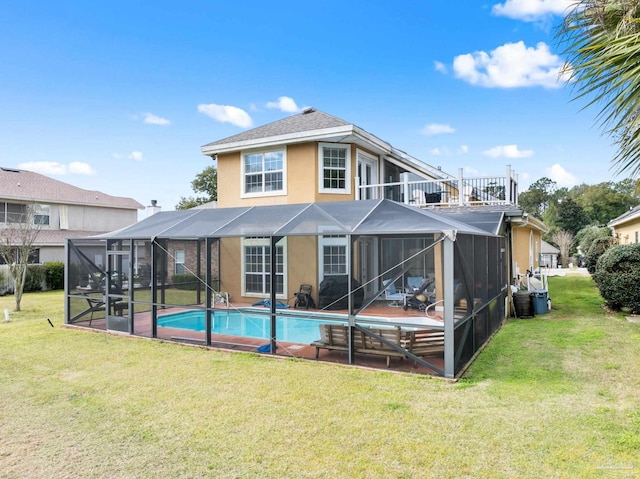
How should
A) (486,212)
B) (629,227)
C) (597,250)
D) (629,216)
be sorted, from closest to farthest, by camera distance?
(486,212), (629,216), (629,227), (597,250)

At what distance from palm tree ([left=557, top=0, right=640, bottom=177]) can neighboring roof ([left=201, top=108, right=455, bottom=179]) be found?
29.5ft

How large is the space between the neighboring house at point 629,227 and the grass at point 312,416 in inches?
520

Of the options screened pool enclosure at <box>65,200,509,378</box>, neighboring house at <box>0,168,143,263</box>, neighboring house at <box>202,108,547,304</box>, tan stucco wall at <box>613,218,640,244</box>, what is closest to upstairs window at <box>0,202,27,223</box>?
neighboring house at <box>0,168,143,263</box>

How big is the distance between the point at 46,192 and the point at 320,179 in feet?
62.7

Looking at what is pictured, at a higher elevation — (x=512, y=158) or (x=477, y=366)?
(x=512, y=158)

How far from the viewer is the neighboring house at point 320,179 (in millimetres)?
13539

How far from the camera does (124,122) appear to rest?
21.2 meters

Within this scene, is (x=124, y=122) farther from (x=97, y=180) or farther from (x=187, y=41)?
(x=97, y=180)

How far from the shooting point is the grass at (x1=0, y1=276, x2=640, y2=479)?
397cm

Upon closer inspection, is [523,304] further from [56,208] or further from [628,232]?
[56,208]

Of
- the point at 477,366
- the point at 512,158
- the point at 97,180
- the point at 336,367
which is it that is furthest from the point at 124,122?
the point at 512,158

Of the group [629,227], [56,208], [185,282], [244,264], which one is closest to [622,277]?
[244,264]

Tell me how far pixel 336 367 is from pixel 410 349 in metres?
1.35

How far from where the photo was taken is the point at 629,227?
21.4 m
